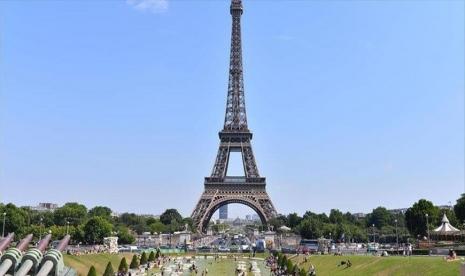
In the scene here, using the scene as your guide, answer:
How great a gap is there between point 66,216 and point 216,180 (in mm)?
34232

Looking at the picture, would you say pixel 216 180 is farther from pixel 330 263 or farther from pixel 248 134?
pixel 330 263

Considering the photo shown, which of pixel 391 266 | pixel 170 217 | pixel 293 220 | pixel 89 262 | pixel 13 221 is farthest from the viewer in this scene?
pixel 170 217

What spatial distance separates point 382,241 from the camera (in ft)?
383

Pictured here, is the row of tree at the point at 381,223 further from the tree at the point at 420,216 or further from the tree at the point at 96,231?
the tree at the point at 96,231

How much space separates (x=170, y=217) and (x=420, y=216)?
323 ft

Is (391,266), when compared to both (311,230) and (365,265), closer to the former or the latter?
(365,265)

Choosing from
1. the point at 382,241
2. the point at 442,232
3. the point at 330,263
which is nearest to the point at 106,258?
the point at 330,263

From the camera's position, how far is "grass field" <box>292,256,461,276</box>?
36.4 metres

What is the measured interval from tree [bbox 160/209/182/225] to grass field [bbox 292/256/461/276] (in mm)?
113831

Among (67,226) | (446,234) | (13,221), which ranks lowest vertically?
(446,234)

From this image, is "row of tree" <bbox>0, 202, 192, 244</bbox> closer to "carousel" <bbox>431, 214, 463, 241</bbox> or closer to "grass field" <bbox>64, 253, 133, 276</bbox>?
"grass field" <bbox>64, 253, 133, 276</bbox>

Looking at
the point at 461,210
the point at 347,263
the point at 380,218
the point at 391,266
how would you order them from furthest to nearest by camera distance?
the point at 380,218 < the point at 461,210 < the point at 347,263 < the point at 391,266

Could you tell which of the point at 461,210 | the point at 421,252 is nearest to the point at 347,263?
the point at 421,252

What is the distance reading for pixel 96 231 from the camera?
88125mm
